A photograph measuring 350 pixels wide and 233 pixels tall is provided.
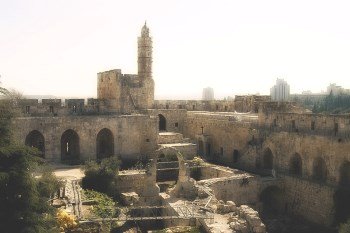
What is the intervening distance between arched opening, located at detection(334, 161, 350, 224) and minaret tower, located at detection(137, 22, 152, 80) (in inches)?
732

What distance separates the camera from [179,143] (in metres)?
30.1

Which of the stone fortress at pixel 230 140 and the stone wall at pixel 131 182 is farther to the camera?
the stone wall at pixel 131 182

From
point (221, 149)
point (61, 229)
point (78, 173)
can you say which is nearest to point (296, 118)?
point (221, 149)

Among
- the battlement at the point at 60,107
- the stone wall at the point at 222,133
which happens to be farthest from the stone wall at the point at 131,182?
the stone wall at the point at 222,133

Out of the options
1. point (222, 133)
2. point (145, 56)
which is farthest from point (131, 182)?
point (145, 56)

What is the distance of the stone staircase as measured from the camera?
28.7 meters

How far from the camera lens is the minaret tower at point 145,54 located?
34812mm

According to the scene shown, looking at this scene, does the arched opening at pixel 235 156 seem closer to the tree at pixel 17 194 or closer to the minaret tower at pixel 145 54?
the minaret tower at pixel 145 54

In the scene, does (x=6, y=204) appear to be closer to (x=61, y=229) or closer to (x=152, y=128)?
(x=61, y=229)

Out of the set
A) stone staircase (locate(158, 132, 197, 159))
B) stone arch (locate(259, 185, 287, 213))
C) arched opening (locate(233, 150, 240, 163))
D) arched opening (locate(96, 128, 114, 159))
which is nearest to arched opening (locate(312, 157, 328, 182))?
stone arch (locate(259, 185, 287, 213))

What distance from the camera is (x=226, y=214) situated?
1827cm

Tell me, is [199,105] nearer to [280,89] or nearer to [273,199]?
[273,199]

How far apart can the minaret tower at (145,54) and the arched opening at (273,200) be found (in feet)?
49.1

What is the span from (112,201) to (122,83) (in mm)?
11507
